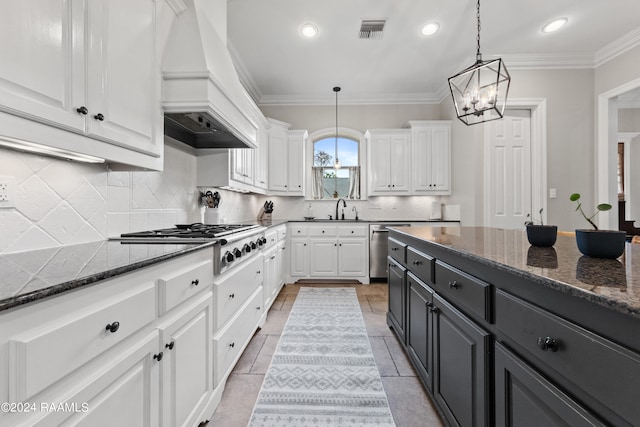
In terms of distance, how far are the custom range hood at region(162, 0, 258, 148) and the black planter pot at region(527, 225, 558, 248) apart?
1.86m

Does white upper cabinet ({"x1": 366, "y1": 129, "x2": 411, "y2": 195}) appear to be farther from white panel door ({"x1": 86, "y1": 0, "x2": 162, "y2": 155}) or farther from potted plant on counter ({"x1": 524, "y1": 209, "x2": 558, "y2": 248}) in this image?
white panel door ({"x1": 86, "y1": 0, "x2": 162, "y2": 155})

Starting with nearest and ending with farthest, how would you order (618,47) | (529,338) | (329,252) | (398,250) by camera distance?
(529,338)
(398,250)
(618,47)
(329,252)

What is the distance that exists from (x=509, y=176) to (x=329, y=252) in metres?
2.74

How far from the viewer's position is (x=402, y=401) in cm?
166

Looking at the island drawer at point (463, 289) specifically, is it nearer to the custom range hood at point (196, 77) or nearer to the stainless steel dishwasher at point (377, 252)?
the custom range hood at point (196, 77)

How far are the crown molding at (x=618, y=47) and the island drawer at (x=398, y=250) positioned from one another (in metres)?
3.80

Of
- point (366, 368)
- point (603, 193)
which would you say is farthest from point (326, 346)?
point (603, 193)

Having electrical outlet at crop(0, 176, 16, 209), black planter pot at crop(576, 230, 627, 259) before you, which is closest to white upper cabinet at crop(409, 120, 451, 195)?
black planter pot at crop(576, 230, 627, 259)

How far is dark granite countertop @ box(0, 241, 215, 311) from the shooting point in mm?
632

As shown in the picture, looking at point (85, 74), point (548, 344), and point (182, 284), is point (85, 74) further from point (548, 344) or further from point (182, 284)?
point (548, 344)

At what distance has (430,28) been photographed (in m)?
3.09

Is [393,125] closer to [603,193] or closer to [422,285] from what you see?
[603,193]

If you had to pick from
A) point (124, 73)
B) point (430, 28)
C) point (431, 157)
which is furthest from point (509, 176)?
point (124, 73)

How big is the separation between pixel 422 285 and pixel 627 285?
108 centimetres
